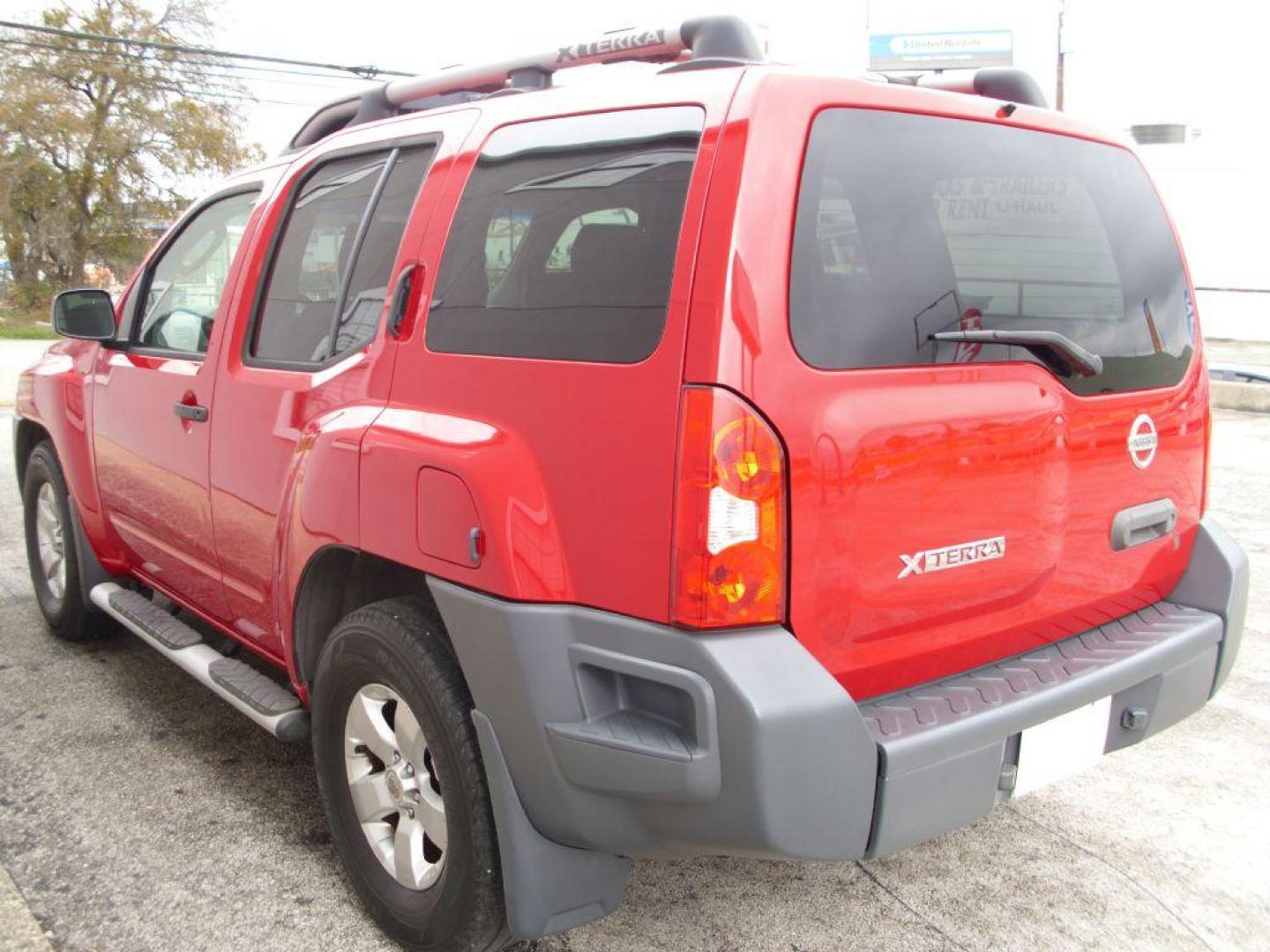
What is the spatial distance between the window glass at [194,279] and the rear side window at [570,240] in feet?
4.09

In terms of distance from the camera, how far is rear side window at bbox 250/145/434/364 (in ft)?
8.65

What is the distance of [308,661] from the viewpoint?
2.78 m

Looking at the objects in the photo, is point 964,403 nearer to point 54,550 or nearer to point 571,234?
point 571,234

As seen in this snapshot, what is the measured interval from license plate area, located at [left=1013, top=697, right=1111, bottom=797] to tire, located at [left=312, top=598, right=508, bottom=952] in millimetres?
1029

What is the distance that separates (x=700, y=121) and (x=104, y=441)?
2.74 meters

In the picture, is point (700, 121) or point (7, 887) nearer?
point (700, 121)

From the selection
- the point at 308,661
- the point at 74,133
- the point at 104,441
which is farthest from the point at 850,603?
the point at 74,133

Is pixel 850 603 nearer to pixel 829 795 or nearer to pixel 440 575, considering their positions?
A: pixel 829 795

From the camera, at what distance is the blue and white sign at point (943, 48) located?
155 ft

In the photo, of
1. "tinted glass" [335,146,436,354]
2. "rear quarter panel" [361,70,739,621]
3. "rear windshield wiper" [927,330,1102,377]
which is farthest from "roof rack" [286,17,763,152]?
"rear windshield wiper" [927,330,1102,377]

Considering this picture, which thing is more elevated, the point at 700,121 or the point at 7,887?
the point at 700,121

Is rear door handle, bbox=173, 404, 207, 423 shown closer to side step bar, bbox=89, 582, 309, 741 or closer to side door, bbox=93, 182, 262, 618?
side door, bbox=93, 182, 262, 618

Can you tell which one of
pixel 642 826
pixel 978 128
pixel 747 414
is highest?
pixel 978 128

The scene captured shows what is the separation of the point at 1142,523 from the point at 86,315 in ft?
10.5
